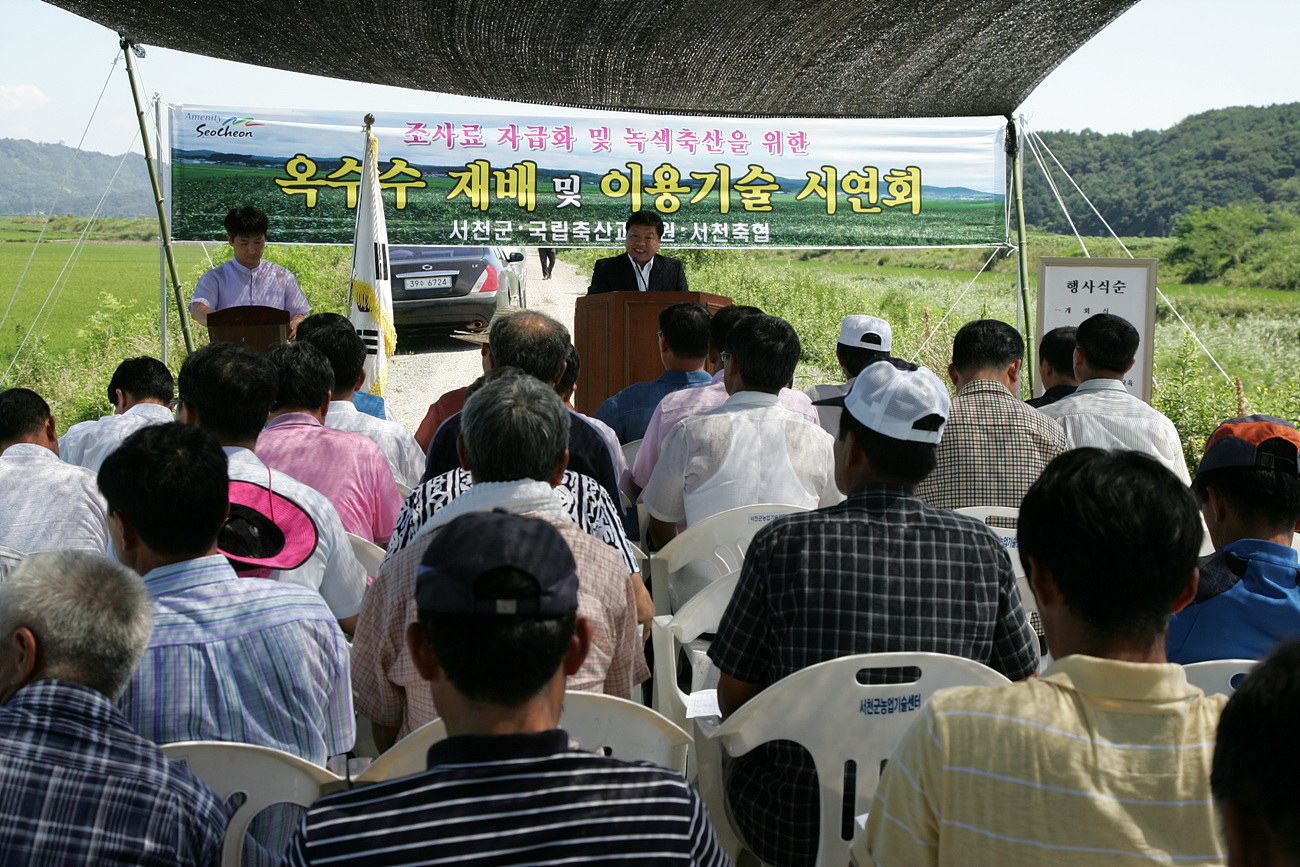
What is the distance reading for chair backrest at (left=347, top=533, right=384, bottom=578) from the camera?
110 inches

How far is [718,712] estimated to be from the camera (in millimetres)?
2143

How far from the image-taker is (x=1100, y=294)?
6168mm

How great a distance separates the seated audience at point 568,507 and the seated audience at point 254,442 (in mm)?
154

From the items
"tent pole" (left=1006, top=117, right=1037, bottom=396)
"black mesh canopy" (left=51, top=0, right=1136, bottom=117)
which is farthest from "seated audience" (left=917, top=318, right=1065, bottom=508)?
"tent pole" (left=1006, top=117, right=1037, bottom=396)

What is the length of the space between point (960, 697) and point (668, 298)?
13.8 ft

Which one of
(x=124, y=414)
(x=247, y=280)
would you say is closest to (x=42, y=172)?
(x=247, y=280)

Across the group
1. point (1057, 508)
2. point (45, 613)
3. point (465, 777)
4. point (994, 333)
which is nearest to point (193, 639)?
point (45, 613)

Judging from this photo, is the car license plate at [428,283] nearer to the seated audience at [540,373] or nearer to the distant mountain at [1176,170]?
the seated audience at [540,373]

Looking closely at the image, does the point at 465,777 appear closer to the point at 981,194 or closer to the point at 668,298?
the point at 668,298

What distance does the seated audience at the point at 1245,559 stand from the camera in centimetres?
199

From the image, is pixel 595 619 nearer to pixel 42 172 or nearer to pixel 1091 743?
pixel 1091 743

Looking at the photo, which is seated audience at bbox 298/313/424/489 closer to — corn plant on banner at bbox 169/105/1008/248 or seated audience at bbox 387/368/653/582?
seated audience at bbox 387/368/653/582

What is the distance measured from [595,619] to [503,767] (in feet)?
2.95

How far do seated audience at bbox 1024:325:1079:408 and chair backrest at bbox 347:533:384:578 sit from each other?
114 inches
